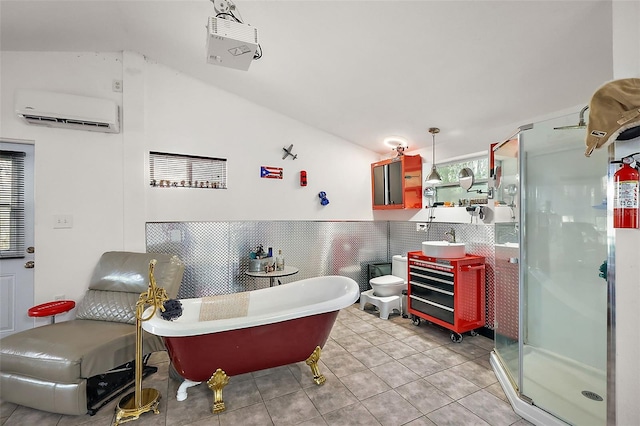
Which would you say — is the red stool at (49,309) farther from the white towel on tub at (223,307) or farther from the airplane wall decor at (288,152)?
the airplane wall decor at (288,152)

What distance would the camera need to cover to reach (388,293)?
12.3 feet

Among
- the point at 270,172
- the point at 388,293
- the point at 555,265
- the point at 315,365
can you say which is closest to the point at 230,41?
the point at 270,172

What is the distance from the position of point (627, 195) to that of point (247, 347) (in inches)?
Result: 91.3

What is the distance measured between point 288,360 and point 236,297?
72 centimetres

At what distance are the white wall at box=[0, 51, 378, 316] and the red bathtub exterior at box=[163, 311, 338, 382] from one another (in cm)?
164

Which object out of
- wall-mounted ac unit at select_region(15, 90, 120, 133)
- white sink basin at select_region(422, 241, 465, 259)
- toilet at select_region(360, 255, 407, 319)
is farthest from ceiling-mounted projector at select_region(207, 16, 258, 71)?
toilet at select_region(360, 255, 407, 319)

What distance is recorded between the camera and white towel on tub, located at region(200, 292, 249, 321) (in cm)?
231

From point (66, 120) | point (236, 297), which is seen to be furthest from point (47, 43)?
point (236, 297)

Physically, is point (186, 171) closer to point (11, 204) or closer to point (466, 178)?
point (11, 204)

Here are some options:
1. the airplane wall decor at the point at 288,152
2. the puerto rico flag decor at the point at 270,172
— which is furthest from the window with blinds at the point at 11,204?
the airplane wall decor at the point at 288,152

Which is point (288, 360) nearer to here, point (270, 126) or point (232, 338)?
point (232, 338)

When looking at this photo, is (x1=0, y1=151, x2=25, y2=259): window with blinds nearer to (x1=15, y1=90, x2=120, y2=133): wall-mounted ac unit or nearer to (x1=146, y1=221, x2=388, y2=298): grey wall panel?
(x1=15, y1=90, x2=120, y2=133): wall-mounted ac unit

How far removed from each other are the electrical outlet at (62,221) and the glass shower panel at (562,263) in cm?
409

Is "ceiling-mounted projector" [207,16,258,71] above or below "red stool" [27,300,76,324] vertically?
above
